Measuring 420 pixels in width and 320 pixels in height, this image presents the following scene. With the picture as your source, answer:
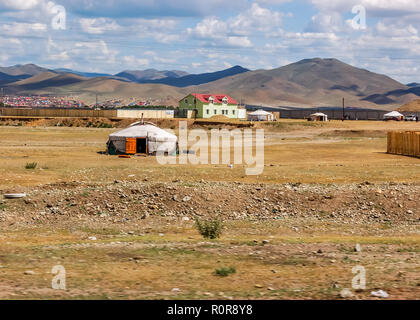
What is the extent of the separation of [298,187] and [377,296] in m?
15.6

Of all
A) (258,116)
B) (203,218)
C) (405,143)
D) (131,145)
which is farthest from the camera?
(258,116)

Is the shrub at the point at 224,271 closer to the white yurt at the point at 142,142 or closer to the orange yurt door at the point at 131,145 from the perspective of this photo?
the white yurt at the point at 142,142

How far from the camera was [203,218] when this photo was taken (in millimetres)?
20188

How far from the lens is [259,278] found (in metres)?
10.3

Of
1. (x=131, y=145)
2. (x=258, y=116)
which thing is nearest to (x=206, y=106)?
(x=258, y=116)

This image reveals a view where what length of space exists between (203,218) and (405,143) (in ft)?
88.3

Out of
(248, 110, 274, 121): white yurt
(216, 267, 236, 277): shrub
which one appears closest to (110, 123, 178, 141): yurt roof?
(216, 267, 236, 277): shrub

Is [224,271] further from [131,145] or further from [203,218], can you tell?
[131,145]

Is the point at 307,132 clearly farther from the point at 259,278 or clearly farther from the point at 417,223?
the point at 259,278

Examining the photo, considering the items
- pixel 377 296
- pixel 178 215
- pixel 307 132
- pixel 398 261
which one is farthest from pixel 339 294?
pixel 307 132

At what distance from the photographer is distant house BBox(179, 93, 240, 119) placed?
111 metres

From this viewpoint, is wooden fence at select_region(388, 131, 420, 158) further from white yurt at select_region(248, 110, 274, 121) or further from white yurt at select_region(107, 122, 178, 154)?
white yurt at select_region(248, 110, 274, 121)
